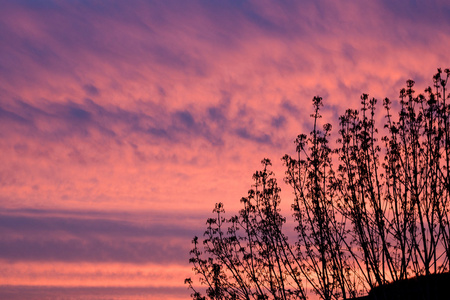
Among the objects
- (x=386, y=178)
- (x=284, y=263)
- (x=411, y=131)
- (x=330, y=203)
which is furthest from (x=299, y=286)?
(x=411, y=131)

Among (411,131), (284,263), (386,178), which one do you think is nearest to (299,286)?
(284,263)

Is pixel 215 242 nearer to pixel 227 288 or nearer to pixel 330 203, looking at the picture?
pixel 227 288

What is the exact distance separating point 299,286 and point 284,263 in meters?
1.15

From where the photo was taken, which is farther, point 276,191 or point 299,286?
point 276,191

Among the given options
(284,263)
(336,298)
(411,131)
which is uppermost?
(411,131)

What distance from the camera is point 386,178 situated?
62.8 feet

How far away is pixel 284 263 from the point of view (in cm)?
2117

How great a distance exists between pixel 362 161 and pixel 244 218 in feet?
18.5

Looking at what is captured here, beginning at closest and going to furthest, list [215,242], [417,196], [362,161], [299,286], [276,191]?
[417,196] < [362,161] < [299,286] < [276,191] < [215,242]

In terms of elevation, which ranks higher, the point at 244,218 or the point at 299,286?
the point at 244,218

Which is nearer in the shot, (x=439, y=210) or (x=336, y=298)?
(x=439, y=210)

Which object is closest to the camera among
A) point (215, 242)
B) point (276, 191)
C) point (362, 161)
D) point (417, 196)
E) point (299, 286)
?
point (417, 196)

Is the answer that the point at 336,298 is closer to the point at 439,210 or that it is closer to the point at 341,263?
the point at 341,263

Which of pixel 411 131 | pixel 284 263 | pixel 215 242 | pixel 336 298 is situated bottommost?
pixel 336 298
